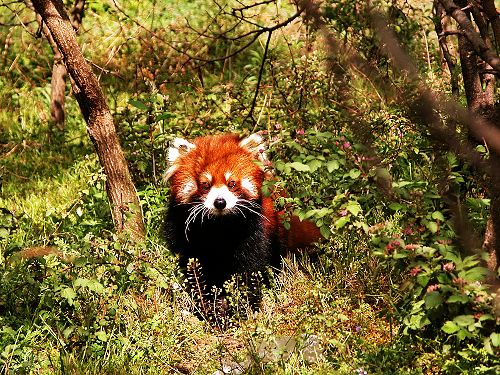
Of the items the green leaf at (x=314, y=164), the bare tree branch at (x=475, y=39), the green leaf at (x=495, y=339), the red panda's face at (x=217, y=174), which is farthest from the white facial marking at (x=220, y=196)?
the bare tree branch at (x=475, y=39)

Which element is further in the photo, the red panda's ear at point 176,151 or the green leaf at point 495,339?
the red panda's ear at point 176,151

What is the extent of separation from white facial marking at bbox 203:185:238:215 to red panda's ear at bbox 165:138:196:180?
0.36 m

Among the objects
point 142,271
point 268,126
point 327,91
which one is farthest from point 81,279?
point 327,91

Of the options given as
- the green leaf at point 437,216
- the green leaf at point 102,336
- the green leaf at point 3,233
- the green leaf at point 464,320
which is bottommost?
the green leaf at point 102,336

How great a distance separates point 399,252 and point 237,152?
1.75 metres

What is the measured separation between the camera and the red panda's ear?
477cm

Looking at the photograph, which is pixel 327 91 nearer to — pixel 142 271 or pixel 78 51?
pixel 78 51

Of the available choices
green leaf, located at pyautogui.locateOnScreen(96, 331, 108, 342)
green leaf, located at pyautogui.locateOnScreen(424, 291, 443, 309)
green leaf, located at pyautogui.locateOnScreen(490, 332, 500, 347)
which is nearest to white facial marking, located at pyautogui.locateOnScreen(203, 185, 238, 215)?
green leaf, located at pyautogui.locateOnScreen(96, 331, 108, 342)

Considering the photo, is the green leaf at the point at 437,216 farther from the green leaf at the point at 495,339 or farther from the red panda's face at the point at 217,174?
the red panda's face at the point at 217,174

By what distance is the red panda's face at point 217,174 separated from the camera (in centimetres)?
454

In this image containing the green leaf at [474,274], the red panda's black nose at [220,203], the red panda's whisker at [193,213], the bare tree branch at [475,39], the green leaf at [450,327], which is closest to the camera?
the bare tree branch at [475,39]

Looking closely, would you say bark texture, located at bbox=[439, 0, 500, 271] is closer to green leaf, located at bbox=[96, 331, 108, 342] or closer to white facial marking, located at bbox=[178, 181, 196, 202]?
white facial marking, located at bbox=[178, 181, 196, 202]

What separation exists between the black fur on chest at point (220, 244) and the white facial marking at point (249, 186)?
0.12 m

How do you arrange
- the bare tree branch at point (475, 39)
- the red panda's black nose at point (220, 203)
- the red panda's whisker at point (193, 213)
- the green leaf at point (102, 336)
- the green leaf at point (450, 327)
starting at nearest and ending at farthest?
1. the bare tree branch at point (475, 39)
2. the green leaf at point (450, 327)
3. the green leaf at point (102, 336)
4. the red panda's black nose at point (220, 203)
5. the red panda's whisker at point (193, 213)
